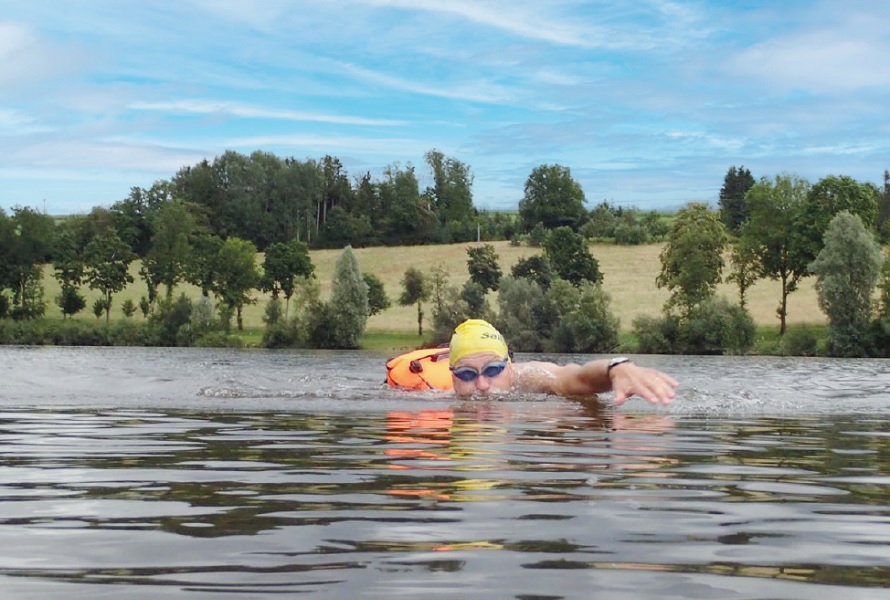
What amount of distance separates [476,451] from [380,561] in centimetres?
337

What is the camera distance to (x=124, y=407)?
40.4 feet

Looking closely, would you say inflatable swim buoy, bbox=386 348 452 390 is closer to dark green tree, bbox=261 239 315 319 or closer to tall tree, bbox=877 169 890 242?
dark green tree, bbox=261 239 315 319

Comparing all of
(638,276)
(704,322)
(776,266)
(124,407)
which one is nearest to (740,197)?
(638,276)

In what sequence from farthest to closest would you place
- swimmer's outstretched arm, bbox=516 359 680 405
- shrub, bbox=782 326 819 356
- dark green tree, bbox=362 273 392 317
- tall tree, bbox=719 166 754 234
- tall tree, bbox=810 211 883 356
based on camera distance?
tall tree, bbox=719 166 754 234 < dark green tree, bbox=362 273 392 317 < tall tree, bbox=810 211 883 356 < shrub, bbox=782 326 819 356 < swimmer's outstretched arm, bbox=516 359 680 405

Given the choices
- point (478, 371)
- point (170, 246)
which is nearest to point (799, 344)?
point (478, 371)

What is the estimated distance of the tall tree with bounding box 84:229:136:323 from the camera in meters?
112

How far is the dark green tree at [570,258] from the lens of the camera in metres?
108

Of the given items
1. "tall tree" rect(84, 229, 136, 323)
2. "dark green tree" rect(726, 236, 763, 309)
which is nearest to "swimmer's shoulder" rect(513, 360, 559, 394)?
"dark green tree" rect(726, 236, 763, 309)

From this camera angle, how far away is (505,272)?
371 ft

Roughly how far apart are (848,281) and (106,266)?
74.7 metres

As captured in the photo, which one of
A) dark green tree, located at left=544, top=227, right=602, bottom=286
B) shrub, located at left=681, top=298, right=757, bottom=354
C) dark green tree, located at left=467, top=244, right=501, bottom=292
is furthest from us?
dark green tree, located at left=467, top=244, right=501, bottom=292

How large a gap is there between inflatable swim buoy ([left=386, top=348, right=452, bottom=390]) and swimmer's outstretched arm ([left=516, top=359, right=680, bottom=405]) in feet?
4.97

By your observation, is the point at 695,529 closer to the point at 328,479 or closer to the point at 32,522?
the point at 328,479

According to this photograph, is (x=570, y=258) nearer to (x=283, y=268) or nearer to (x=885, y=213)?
(x=283, y=268)
